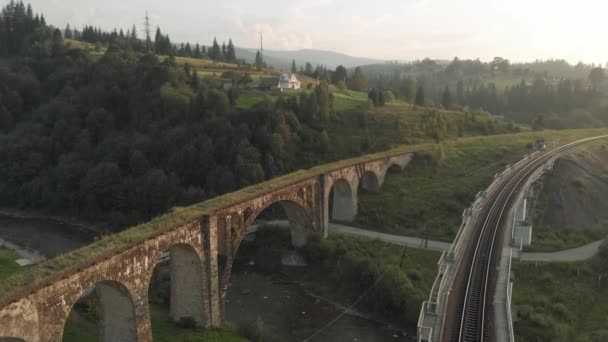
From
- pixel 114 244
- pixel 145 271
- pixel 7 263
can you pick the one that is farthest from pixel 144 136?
pixel 114 244

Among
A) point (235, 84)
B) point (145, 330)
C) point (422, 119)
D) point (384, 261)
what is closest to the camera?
point (145, 330)

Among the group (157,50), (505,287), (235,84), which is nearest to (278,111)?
(235,84)

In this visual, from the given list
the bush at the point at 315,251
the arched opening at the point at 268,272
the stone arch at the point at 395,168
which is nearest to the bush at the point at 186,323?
the arched opening at the point at 268,272

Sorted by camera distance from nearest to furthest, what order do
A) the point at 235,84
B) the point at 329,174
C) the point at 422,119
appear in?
the point at 329,174 < the point at 422,119 < the point at 235,84

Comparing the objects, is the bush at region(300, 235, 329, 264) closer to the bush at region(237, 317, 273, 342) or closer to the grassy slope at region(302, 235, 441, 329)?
the grassy slope at region(302, 235, 441, 329)

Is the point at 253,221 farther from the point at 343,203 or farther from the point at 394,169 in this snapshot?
the point at 394,169

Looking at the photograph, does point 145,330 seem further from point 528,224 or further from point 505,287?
point 528,224
